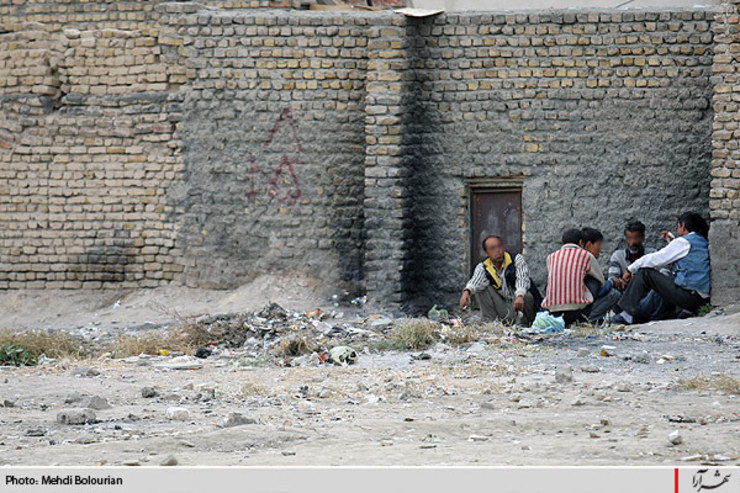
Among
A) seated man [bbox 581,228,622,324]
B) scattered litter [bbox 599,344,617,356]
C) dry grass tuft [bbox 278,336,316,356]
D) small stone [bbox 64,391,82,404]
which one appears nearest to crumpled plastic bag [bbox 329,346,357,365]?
dry grass tuft [bbox 278,336,316,356]

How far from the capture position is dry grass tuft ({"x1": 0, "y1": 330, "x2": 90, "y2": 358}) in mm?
10453

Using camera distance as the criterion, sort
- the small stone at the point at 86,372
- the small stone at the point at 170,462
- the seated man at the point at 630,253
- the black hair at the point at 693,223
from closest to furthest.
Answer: the small stone at the point at 170,462
the small stone at the point at 86,372
the black hair at the point at 693,223
the seated man at the point at 630,253

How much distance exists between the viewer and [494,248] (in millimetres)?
11484

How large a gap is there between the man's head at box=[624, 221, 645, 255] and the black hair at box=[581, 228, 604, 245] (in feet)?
1.16

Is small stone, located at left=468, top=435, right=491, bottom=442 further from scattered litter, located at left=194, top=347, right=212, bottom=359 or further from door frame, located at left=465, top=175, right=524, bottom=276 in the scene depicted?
door frame, located at left=465, top=175, right=524, bottom=276

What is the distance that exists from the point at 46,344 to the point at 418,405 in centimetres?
395

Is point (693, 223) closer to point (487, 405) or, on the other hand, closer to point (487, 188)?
point (487, 188)

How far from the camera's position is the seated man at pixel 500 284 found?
1141 centimetres

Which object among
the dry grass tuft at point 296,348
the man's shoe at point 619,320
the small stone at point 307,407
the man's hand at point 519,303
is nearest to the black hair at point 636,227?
the man's shoe at point 619,320

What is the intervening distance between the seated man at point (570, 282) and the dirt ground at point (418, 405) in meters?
0.55

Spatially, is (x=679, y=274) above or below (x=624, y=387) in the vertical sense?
above

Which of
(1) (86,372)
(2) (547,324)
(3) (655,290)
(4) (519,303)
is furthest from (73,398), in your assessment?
(3) (655,290)

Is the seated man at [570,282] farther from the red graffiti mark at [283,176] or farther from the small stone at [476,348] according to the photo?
the red graffiti mark at [283,176]

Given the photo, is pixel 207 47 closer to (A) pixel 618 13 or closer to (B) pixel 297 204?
(B) pixel 297 204
